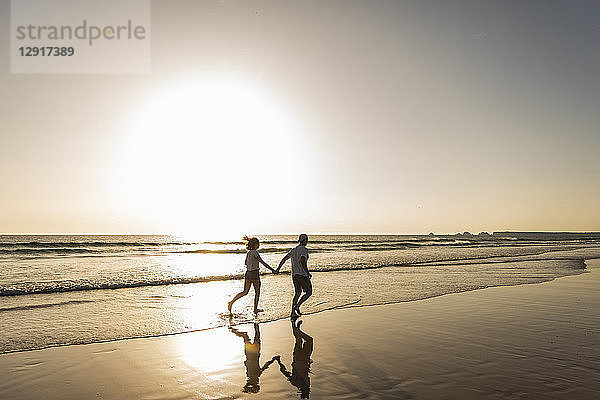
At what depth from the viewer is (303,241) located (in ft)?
38.5

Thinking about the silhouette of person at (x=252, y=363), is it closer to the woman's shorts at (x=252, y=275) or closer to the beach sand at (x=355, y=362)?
the beach sand at (x=355, y=362)

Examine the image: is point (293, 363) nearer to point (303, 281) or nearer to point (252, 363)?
point (252, 363)

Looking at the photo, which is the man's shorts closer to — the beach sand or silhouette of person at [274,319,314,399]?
the beach sand

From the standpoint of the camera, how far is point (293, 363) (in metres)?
7.47

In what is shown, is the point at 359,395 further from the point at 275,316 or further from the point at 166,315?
the point at 166,315

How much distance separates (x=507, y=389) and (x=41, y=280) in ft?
72.0

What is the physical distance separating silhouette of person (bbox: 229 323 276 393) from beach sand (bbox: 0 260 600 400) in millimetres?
66

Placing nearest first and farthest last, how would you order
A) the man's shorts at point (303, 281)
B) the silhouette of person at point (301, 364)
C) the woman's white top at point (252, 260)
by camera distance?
the silhouette of person at point (301, 364)
the man's shorts at point (303, 281)
the woman's white top at point (252, 260)

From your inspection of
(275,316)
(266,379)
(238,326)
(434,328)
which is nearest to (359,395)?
(266,379)

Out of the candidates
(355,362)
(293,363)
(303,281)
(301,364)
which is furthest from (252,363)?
(303,281)

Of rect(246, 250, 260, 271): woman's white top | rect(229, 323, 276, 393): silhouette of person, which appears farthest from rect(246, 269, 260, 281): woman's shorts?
rect(229, 323, 276, 393): silhouette of person

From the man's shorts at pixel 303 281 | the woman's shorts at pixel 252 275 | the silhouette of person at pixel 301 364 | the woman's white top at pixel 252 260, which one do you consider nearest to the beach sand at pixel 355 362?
the silhouette of person at pixel 301 364

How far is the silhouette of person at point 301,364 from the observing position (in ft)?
20.6

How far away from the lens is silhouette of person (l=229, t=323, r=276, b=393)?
6312mm
